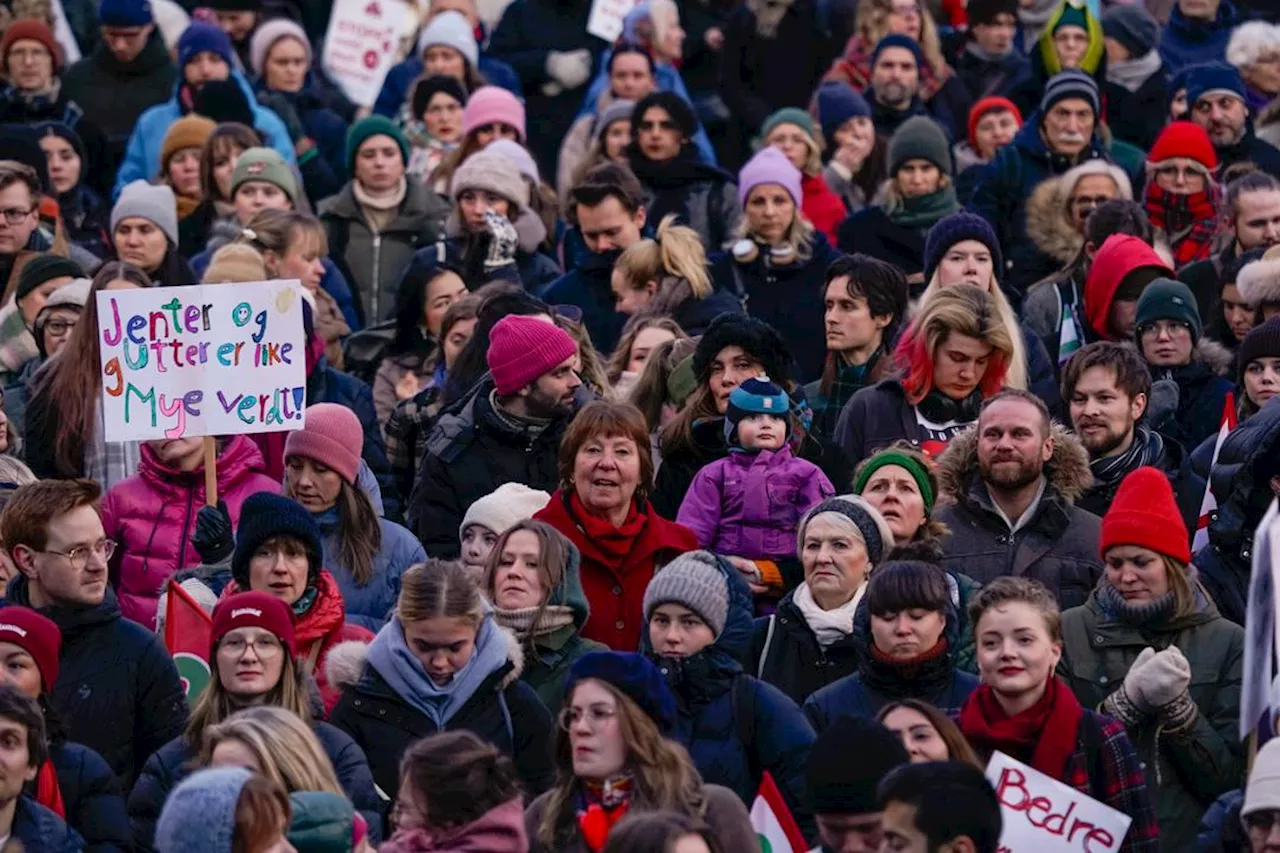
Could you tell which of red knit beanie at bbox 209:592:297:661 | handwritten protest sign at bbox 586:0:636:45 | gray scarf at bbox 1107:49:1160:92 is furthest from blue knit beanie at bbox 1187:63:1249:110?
red knit beanie at bbox 209:592:297:661

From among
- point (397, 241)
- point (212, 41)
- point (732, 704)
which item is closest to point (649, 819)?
point (732, 704)

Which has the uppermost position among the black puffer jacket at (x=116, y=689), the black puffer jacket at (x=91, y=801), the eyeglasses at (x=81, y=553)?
the eyeglasses at (x=81, y=553)

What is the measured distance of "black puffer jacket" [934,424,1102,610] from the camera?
1159cm

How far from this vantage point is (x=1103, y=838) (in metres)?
9.58

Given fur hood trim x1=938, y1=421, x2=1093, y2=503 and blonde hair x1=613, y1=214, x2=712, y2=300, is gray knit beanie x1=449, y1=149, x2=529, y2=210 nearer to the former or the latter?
blonde hair x1=613, y1=214, x2=712, y2=300

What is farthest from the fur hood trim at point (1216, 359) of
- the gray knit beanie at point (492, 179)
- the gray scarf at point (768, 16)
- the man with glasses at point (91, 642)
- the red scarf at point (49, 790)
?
the gray scarf at point (768, 16)

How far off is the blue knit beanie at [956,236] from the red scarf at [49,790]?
215 inches

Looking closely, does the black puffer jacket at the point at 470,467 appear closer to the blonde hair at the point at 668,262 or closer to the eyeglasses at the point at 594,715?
the blonde hair at the point at 668,262

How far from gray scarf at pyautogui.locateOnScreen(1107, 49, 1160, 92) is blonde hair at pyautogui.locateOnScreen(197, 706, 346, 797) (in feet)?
34.2

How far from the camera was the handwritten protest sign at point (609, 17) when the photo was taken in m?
19.9

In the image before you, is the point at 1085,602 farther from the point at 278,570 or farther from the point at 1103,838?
the point at 278,570

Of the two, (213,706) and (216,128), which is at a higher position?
(216,128)

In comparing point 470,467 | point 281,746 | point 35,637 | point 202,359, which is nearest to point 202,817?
point 281,746

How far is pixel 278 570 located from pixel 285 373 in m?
1.26
